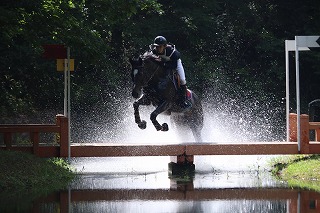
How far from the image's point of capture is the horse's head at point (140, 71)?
2052cm

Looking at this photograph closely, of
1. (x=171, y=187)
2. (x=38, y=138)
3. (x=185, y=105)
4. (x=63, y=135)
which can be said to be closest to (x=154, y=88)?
(x=185, y=105)

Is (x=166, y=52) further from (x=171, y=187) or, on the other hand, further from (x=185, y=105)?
(x=171, y=187)

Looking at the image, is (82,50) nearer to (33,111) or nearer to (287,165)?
(287,165)

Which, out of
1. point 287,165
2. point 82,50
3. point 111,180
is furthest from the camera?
point 82,50

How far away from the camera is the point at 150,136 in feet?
81.4

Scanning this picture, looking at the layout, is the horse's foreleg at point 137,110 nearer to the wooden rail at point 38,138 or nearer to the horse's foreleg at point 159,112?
the horse's foreleg at point 159,112

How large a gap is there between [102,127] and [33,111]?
2.52m

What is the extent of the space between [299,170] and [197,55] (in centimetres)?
1792

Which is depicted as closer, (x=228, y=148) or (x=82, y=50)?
(x=228, y=148)

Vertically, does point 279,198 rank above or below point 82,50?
below

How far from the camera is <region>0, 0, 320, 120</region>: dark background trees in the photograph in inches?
1309

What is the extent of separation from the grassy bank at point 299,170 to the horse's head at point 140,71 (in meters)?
3.31

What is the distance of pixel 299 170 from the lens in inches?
771

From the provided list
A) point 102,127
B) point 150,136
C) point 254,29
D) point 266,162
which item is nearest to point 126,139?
point 150,136
